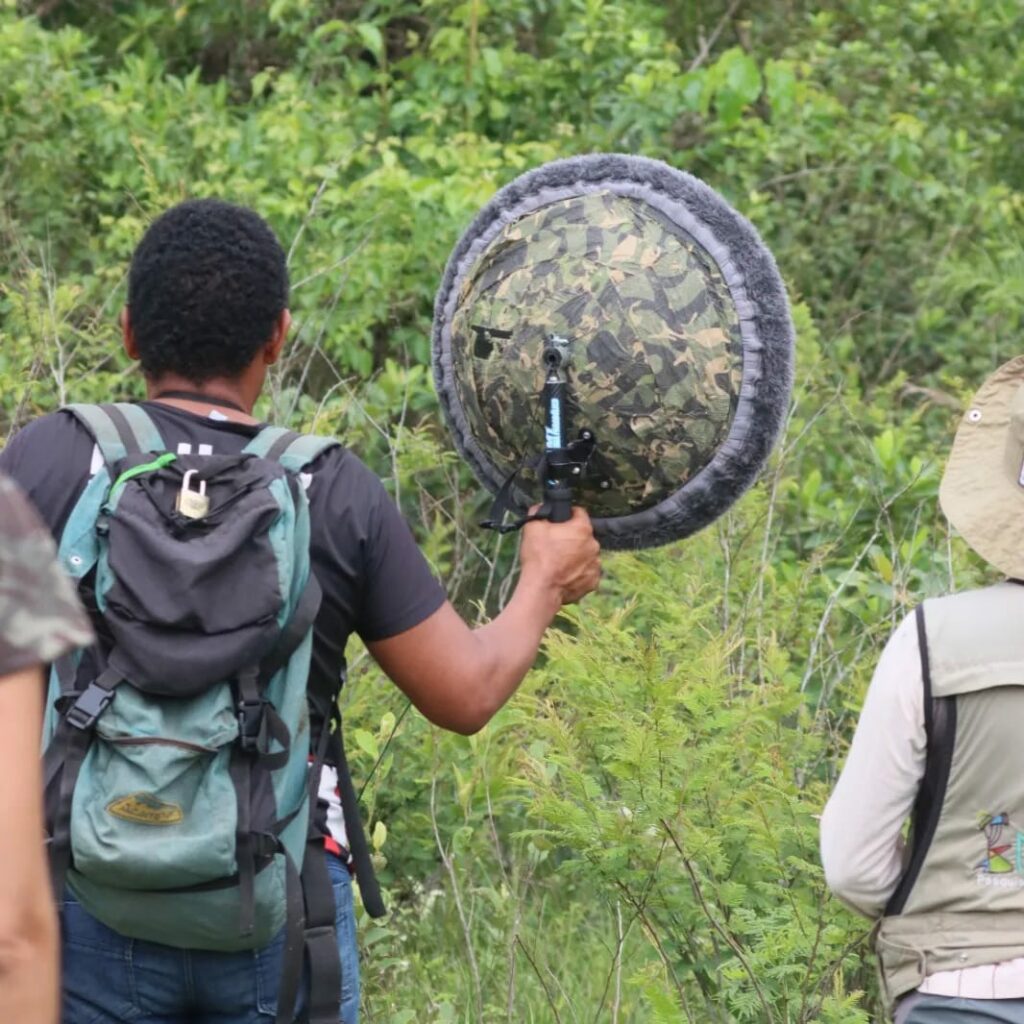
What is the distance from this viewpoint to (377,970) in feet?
13.9

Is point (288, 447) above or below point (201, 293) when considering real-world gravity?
below

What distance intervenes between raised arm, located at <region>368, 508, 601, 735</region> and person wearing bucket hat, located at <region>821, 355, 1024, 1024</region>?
54 cm

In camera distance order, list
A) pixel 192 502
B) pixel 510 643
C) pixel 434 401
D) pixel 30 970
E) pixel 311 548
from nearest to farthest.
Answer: pixel 30 970
pixel 192 502
pixel 311 548
pixel 510 643
pixel 434 401

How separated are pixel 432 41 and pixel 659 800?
5135mm

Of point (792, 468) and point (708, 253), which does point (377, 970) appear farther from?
point (792, 468)

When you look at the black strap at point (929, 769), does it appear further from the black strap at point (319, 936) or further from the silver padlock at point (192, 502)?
the silver padlock at point (192, 502)

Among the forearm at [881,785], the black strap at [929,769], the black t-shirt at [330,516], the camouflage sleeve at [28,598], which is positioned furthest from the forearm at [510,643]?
the camouflage sleeve at [28,598]

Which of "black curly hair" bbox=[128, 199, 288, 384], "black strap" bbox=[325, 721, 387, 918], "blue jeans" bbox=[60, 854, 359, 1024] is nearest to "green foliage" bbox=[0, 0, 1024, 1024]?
"black strap" bbox=[325, 721, 387, 918]

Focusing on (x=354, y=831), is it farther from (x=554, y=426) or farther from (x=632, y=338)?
(x=632, y=338)

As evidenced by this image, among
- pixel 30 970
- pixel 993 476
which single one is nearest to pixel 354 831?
pixel 993 476

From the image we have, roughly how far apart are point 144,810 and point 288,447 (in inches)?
21.9

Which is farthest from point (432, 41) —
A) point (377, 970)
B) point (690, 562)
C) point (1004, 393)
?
point (1004, 393)

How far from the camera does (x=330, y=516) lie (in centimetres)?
263

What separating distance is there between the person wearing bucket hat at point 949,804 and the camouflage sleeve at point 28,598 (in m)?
1.29
